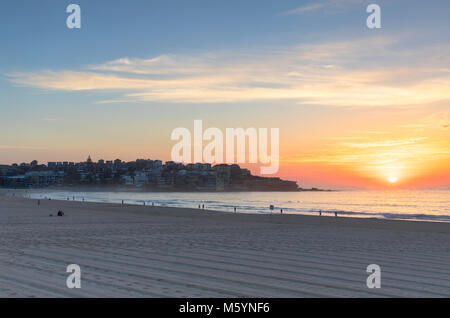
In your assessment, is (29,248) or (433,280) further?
(29,248)

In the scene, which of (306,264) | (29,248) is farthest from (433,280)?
(29,248)

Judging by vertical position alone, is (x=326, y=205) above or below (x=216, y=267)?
below

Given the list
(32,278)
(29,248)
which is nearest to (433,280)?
(32,278)

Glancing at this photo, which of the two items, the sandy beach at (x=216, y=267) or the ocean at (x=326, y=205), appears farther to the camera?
the ocean at (x=326, y=205)

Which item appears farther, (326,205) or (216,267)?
(326,205)

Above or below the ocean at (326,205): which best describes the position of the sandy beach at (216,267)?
above

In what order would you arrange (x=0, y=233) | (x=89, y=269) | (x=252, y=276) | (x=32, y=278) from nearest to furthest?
(x=32, y=278) → (x=252, y=276) → (x=89, y=269) → (x=0, y=233)

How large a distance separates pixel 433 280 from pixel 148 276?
5.23m

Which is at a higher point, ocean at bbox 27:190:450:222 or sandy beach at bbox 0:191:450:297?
sandy beach at bbox 0:191:450:297

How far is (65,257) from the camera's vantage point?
11133mm

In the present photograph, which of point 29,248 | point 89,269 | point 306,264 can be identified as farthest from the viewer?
point 29,248

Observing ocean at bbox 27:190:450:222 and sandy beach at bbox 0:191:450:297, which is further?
ocean at bbox 27:190:450:222
